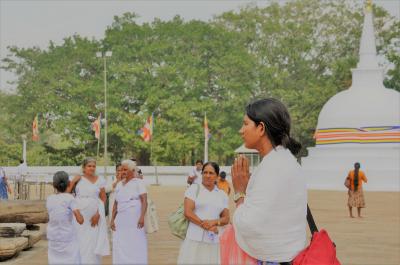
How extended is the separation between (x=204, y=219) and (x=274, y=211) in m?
4.70

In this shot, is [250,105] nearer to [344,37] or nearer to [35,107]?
[35,107]

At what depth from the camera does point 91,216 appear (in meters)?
10.1

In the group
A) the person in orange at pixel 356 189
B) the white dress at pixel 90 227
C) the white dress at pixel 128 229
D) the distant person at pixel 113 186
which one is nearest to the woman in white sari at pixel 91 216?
the white dress at pixel 90 227

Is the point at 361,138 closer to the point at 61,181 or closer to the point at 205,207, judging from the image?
the point at 61,181

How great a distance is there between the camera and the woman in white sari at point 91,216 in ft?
32.6

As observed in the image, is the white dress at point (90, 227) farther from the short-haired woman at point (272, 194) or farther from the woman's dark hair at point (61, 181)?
the short-haired woman at point (272, 194)

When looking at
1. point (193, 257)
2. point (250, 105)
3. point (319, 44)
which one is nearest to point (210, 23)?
point (319, 44)

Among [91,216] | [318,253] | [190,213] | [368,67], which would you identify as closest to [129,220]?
[91,216]

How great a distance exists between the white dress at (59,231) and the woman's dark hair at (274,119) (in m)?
5.75

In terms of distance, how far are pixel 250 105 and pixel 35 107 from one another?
56.6 meters

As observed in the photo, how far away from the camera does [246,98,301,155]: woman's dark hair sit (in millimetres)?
3762

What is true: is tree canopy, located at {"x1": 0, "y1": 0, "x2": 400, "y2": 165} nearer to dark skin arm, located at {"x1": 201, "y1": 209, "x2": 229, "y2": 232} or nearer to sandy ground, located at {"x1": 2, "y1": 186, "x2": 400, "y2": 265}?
sandy ground, located at {"x1": 2, "y1": 186, "x2": 400, "y2": 265}

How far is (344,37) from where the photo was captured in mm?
63844

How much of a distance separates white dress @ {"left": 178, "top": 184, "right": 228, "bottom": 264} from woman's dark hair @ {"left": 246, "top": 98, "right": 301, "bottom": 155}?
14.3 feet
